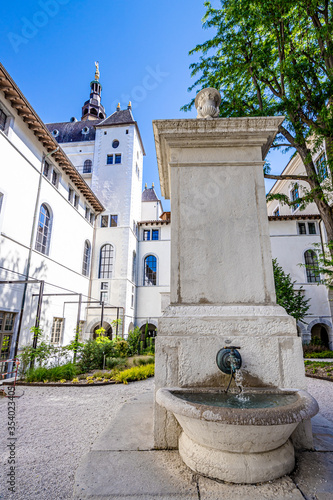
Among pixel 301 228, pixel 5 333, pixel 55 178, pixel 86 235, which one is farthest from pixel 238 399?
pixel 301 228

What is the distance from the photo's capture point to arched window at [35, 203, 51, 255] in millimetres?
14258

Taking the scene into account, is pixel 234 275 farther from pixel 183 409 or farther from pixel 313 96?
pixel 313 96

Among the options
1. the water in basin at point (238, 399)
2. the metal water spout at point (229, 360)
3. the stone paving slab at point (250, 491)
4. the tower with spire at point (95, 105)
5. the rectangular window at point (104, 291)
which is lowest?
the stone paving slab at point (250, 491)

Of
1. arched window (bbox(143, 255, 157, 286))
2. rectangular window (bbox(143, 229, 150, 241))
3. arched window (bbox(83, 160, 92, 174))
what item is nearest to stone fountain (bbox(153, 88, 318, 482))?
arched window (bbox(143, 255, 157, 286))

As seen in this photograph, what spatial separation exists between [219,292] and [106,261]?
65.3 ft

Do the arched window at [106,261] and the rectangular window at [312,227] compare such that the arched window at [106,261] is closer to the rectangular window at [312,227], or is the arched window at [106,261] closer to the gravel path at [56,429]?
the gravel path at [56,429]

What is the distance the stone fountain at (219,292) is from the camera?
2129mm

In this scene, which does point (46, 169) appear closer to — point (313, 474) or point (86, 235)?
point (86, 235)

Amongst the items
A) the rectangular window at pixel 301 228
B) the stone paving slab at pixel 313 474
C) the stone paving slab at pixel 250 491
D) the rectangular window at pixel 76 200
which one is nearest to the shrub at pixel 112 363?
the stone paving slab at pixel 313 474

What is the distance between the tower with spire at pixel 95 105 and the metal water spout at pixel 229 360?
41940 millimetres

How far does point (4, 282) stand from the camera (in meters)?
10.5

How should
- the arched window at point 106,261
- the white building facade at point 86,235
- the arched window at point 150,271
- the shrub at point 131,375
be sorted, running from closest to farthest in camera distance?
1. the shrub at point 131,375
2. the white building facade at point 86,235
3. the arched window at point 106,261
4. the arched window at point 150,271

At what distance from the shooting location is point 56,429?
3.40m

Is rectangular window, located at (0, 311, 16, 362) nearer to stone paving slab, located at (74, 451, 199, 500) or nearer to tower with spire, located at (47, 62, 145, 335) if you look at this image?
tower with spire, located at (47, 62, 145, 335)
